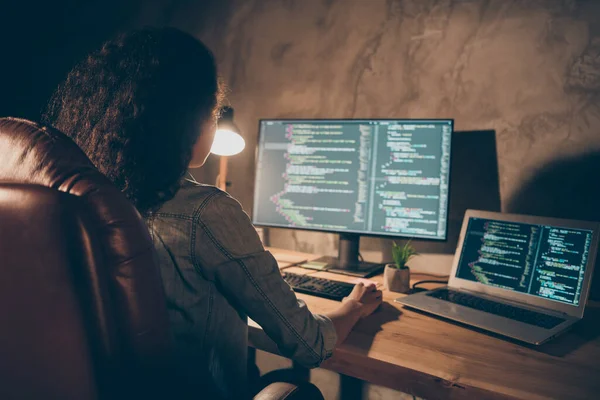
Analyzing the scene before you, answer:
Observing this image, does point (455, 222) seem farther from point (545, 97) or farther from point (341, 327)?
point (341, 327)

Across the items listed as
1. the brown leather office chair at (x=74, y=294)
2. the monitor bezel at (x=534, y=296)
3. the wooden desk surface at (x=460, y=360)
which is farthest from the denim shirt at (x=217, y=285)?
the monitor bezel at (x=534, y=296)

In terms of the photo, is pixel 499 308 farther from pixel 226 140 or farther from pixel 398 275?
pixel 226 140

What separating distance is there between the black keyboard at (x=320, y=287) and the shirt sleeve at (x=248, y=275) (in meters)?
0.33

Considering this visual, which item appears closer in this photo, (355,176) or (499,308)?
(499,308)

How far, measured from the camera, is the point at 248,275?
0.80 metres

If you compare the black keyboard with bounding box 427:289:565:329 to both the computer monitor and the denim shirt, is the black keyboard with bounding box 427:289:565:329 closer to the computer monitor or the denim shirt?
the computer monitor

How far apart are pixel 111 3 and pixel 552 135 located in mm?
2118

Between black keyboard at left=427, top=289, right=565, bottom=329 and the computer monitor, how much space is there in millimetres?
240

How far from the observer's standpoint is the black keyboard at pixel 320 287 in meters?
1.20

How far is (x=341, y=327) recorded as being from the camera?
96 cm

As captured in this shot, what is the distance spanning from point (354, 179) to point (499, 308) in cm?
61

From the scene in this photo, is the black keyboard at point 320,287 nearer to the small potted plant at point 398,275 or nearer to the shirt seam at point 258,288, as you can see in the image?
the small potted plant at point 398,275

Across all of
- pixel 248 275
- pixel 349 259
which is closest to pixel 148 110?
pixel 248 275

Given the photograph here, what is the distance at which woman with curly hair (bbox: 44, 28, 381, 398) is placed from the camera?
→ 793 millimetres
